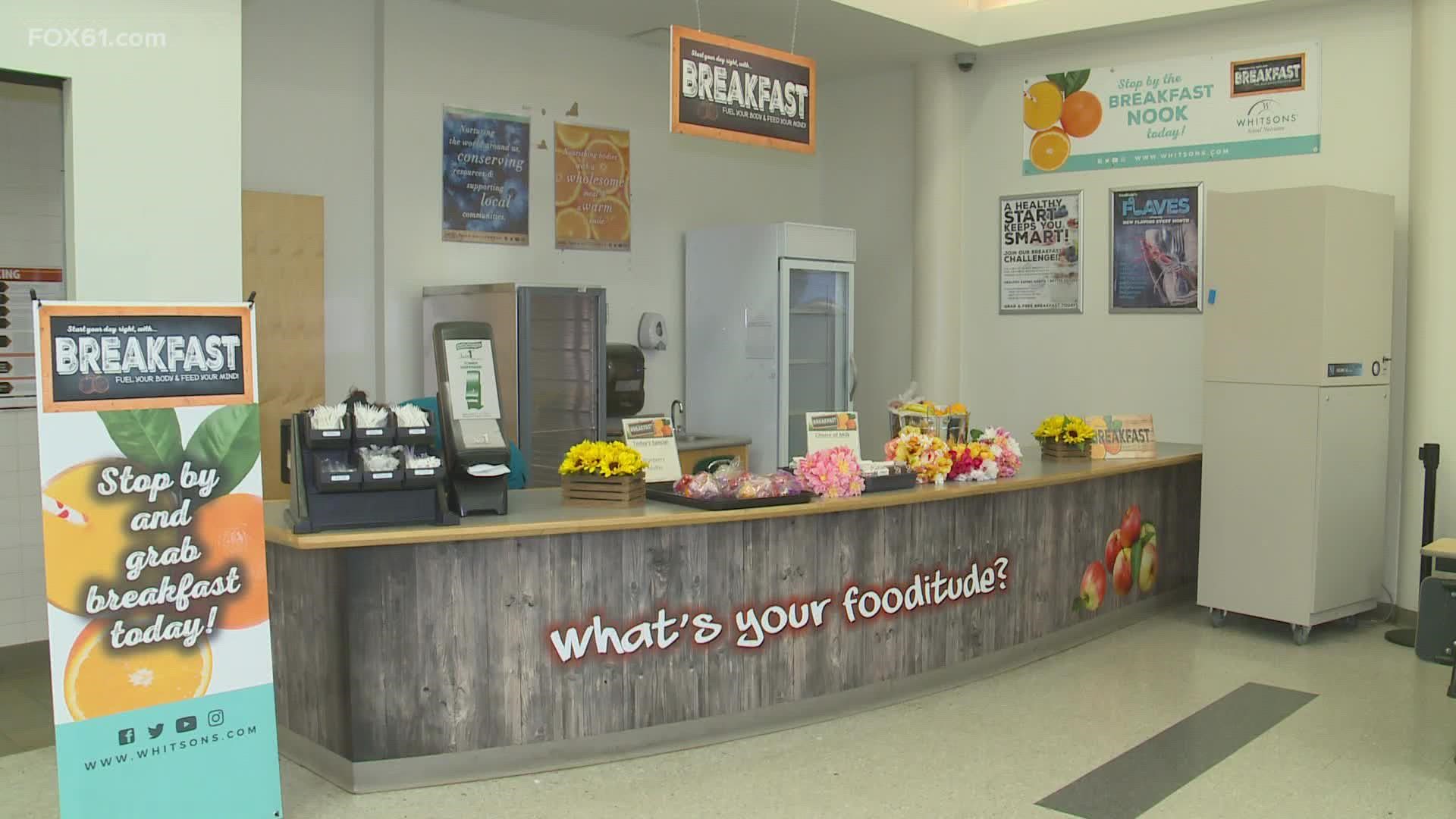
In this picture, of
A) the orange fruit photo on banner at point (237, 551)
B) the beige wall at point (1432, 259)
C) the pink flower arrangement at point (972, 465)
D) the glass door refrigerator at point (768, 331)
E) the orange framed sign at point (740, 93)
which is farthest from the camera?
the glass door refrigerator at point (768, 331)

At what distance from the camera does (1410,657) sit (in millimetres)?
6008

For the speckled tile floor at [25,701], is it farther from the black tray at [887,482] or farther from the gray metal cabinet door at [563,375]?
the black tray at [887,482]

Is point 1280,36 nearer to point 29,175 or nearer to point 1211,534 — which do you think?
point 1211,534

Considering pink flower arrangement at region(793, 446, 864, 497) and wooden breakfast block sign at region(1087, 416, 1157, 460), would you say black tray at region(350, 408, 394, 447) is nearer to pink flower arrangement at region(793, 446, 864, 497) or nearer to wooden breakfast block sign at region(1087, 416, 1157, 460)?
pink flower arrangement at region(793, 446, 864, 497)

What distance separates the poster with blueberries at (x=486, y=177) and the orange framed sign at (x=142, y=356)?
3.11m

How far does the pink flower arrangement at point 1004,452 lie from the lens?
5680 mm

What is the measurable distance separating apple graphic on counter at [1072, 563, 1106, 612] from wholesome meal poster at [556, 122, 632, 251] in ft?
11.5

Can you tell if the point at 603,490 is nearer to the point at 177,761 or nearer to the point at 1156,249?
the point at 177,761

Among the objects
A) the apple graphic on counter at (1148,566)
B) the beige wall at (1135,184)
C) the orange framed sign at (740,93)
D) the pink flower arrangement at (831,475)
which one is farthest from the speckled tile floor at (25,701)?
the beige wall at (1135,184)

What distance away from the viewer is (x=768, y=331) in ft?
25.5

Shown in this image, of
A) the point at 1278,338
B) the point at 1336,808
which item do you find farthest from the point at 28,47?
the point at 1278,338

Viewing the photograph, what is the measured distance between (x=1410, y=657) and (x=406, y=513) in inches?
193

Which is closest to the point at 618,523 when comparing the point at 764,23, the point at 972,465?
the point at 972,465

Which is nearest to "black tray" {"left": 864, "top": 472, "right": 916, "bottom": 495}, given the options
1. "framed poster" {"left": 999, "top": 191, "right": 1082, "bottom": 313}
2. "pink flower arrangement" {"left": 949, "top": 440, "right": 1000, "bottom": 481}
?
"pink flower arrangement" {"left": 949, "top": 440, "right": 1000, "bottom": 481}
